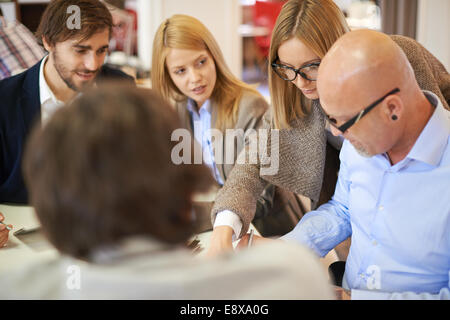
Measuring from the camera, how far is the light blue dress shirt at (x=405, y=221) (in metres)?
1.05

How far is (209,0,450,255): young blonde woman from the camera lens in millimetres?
1375

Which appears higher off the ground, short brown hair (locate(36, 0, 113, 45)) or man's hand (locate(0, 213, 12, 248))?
short brown hair (locate(36, 0, 113, 45))

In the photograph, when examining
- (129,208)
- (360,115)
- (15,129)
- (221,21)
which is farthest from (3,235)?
(221,21)

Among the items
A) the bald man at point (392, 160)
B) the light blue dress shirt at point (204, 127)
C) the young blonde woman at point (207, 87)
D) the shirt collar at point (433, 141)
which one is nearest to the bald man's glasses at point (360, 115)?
the bald man at point (392, 160)

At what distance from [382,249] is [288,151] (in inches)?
19.7

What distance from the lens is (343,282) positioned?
1294 mm

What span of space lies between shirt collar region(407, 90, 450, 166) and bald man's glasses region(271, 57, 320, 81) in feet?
1.41

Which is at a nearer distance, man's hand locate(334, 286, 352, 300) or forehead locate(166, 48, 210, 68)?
man's hand locate(334, 286, 352, 300)

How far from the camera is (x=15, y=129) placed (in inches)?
68.6

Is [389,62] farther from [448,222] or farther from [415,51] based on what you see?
[415,51]

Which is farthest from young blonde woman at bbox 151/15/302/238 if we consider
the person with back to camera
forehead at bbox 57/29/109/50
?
the person with back to camera

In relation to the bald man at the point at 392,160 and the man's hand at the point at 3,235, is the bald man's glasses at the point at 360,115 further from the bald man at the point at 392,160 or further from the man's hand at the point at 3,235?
the man's hand at the point at 3,235

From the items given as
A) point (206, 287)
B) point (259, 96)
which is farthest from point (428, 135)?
point (259, 96)

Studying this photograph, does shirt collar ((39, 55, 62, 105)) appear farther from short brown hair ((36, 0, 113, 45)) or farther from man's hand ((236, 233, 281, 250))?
man's hand ((236, 233, 281, 250))
